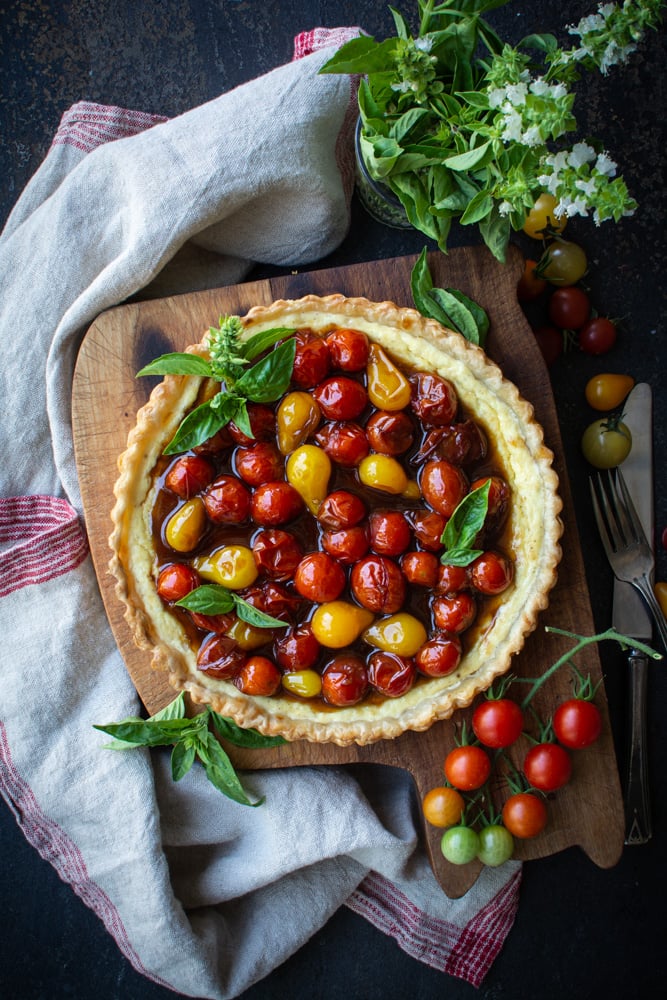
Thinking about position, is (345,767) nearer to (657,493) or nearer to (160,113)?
(657,493)

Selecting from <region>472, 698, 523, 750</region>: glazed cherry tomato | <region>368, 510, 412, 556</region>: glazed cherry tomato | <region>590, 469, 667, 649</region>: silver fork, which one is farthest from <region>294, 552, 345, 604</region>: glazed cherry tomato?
<region>590, 469, 667, 649</region>: silver fork

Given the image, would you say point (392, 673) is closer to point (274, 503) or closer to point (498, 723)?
point (498, 723)

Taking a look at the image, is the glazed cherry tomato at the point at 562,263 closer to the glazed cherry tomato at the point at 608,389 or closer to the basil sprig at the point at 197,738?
the glazed cherry tomato at the point at 608,389

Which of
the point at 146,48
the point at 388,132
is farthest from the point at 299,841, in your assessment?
the point at 146,48

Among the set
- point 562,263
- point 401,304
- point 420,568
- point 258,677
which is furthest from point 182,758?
point 562,263

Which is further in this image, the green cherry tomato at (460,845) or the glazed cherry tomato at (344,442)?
the green cherry tomato at (460,845)

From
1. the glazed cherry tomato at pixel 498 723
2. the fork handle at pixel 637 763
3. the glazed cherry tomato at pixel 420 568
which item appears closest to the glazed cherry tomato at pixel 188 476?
the glazed cherry tomato at pixel 420 568
